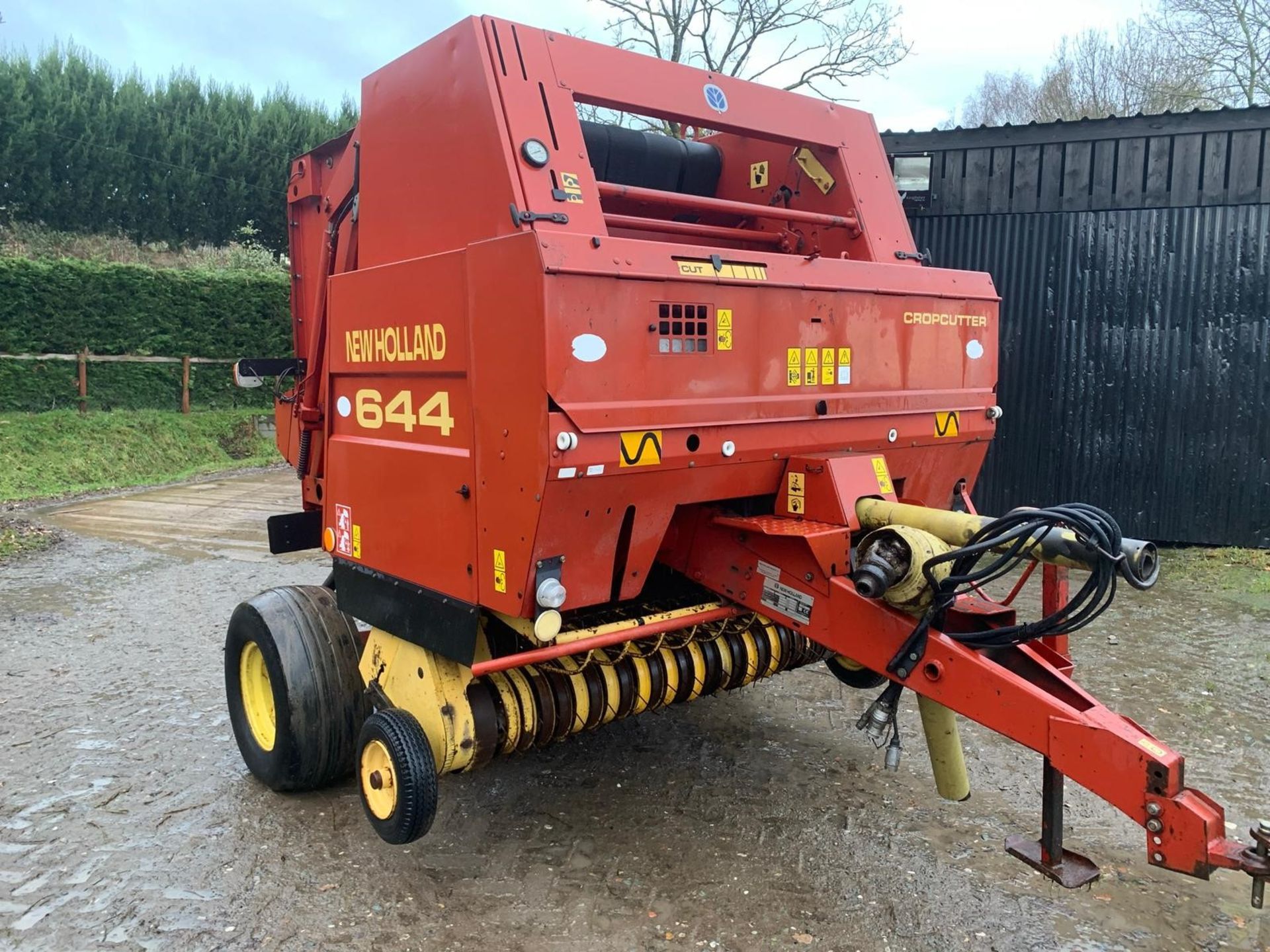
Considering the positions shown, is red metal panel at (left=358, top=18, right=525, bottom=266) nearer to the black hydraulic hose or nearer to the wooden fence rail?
the black hydraulic hose

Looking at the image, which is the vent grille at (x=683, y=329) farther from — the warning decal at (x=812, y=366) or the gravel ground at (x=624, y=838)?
the gravel ground at (x=624, y=838)

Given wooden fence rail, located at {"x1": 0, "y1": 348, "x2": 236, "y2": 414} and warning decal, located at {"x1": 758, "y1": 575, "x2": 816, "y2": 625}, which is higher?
wooden fence rail, located at {"x1": 0, "y1": 348, "x2": 236, "y2": 414}

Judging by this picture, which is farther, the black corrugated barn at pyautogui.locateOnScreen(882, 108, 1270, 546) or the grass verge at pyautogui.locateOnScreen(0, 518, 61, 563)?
the grass verge at pyautogui.locateOnScreen(0, 518, 61, 563)

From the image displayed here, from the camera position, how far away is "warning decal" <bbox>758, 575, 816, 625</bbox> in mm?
2949

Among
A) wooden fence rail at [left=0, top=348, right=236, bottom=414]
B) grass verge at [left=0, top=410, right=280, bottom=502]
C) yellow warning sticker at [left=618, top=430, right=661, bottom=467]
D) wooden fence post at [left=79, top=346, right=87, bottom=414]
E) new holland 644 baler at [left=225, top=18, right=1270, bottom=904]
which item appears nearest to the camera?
new holland 644 baler at [left=225, top=18, right=1270, bottom=904]

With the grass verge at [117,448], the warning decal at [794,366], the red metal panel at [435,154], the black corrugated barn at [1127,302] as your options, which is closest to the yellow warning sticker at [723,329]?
the warning decal at [794,366]

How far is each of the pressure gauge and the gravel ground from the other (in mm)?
2294

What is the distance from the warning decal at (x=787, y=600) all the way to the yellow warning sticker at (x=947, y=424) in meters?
1.01

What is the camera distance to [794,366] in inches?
121

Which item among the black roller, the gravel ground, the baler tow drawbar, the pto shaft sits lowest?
the gravel ground

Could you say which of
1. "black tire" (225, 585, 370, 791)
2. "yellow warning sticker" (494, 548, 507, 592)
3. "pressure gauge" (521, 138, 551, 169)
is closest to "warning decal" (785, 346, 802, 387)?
"pressure gauge" (521, 138, 551, 169)

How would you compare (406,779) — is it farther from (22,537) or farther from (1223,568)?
(22,537)

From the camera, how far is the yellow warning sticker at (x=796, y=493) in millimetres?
3145

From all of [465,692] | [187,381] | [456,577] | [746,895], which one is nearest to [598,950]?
[746,895]
